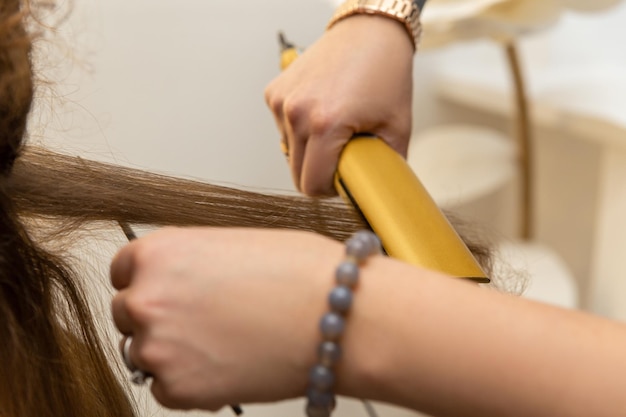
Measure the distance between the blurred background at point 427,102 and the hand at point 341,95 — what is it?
0.31 meters

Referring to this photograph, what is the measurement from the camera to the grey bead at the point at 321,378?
290 mm

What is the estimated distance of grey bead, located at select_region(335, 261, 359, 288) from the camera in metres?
0.29

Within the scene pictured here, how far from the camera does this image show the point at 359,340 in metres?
0.29

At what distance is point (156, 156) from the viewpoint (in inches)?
37.9

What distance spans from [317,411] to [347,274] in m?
0.07

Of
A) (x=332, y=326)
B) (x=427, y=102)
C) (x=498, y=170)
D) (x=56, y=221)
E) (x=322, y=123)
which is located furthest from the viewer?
(x=427, y=102)

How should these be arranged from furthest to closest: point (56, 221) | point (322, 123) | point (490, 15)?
point (490, 15) < point (322, 123) < point (56, 221)

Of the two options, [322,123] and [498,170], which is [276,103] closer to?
[322,123]

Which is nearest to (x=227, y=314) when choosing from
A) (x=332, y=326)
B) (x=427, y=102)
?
(x=332, y=326)

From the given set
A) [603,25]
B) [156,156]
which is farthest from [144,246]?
[603,25]

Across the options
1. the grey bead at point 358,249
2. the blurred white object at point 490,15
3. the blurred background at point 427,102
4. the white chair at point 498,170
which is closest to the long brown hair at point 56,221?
Answer: the grey bead at point 358,249

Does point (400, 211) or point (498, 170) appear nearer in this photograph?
point (400, 211)

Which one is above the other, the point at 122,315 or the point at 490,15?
the point at 490,15

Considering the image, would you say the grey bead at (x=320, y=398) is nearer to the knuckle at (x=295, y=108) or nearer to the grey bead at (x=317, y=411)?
the grey bead at (x=317, y=411)
